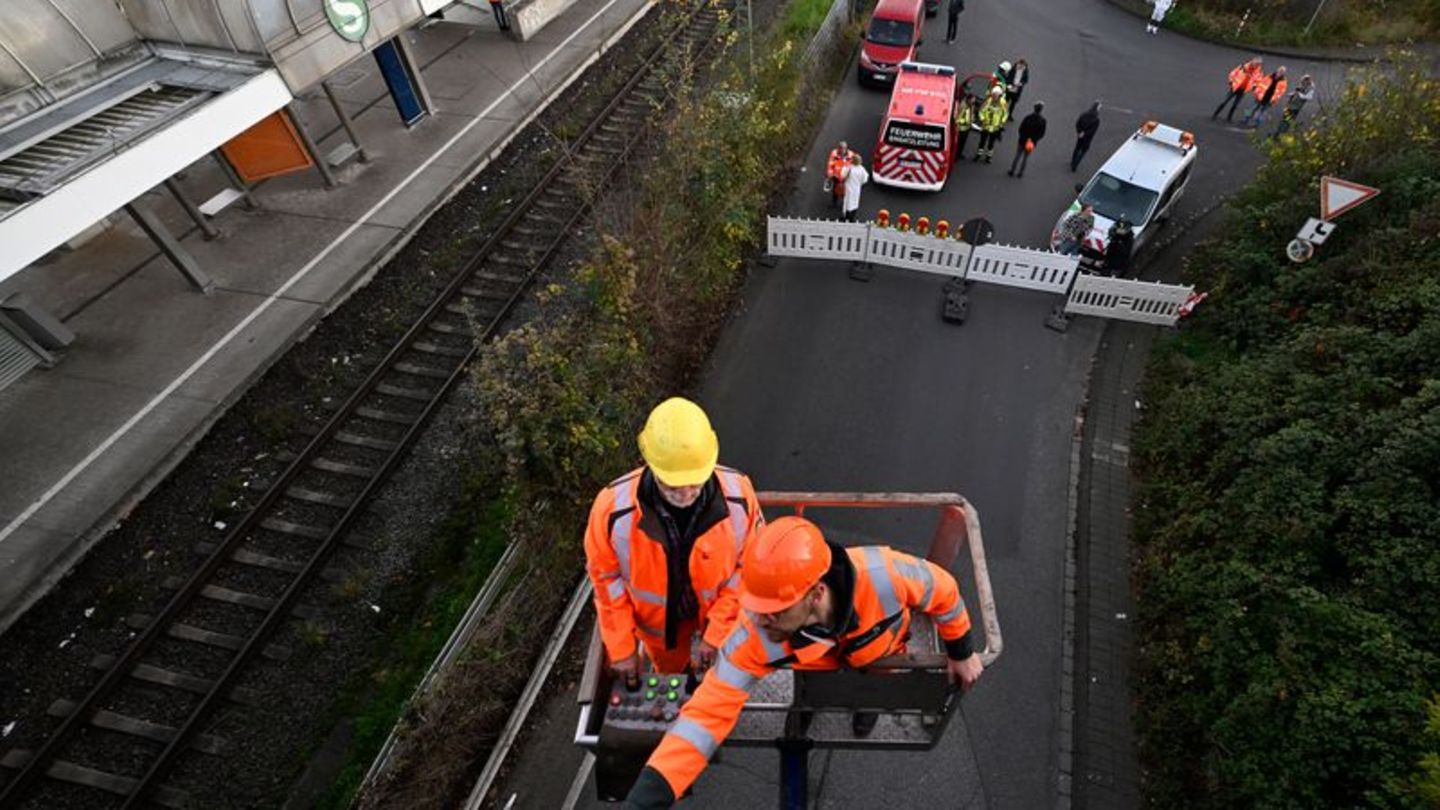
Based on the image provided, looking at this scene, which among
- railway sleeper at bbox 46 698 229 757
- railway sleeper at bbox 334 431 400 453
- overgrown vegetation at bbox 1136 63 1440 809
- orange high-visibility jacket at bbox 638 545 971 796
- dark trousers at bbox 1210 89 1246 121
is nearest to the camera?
orange high-visibility jacket at bbox 638 545 971 796

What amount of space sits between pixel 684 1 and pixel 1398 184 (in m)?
15.5

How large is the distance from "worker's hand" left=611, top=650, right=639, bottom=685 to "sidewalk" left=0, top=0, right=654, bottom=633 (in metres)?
8.14

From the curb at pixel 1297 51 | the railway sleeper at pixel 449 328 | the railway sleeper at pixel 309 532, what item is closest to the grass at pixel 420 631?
the railway sleeper at pixel 309 532

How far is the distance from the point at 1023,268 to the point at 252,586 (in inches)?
455

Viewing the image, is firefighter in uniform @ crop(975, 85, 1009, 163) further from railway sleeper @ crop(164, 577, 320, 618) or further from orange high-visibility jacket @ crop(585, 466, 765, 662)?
railway sleeper @ crop(164, 577, 320, 618)

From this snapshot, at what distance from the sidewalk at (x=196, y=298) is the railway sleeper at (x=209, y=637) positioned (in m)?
1.42

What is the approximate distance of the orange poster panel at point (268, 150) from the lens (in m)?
12.6

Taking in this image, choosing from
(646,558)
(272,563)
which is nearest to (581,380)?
(646,558)

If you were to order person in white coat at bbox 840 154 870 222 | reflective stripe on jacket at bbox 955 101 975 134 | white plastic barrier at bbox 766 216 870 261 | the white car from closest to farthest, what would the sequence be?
white plastic barrier at bbox 766 216 870 261 → the white car → person in white coat at bbox 840 154 870 222 → reflective stripe on jacket at bbox 955 101 975 134

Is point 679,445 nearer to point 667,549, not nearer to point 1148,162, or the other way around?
point 667,549

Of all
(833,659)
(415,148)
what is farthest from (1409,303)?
(415,148)

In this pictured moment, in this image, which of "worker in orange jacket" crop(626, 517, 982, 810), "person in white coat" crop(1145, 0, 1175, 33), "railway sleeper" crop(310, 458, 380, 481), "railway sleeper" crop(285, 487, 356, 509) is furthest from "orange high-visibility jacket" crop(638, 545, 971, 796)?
"person in white coat" crop(1145, 0, 1175, 33)

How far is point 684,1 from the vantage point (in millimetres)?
18422

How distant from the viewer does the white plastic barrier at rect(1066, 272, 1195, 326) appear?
10.6 metres
